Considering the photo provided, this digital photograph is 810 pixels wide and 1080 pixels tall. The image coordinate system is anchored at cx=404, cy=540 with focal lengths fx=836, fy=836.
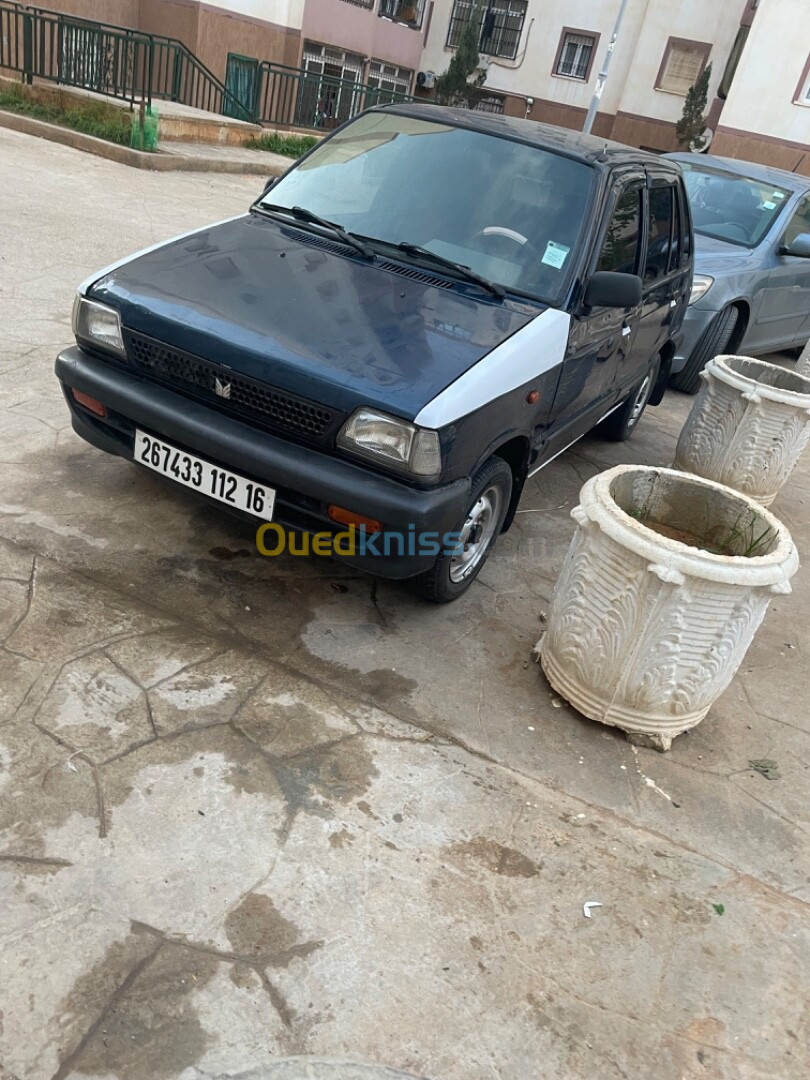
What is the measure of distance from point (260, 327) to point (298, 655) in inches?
47.9

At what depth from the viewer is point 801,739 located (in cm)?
332

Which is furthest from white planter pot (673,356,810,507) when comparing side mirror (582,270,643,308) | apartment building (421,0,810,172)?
apartment building (421,0,810,172)

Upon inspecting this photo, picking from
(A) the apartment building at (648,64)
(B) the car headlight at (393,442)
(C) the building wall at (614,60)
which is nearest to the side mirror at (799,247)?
(B) the car headlight at (393,442)

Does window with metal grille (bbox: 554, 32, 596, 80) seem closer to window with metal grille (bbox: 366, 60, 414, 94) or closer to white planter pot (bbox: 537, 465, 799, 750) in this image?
window with metal grille (bbox: 366, 60, 414, 94)

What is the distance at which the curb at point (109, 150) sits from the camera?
1140 centimetres

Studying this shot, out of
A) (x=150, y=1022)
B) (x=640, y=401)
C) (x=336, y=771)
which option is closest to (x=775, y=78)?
(x=640, y=401)

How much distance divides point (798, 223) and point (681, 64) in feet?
83.0

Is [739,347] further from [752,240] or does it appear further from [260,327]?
[260,327]

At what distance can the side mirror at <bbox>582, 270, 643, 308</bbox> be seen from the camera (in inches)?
141

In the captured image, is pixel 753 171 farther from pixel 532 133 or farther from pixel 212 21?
pixel 212 21

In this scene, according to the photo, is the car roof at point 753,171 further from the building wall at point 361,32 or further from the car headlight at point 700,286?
the building wall at point 361,32

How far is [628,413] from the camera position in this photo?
233 inches

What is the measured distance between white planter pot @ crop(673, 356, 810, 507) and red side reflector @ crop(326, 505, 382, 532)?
9.99 ft

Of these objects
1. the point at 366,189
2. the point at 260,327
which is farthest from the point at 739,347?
the point at 260,327
